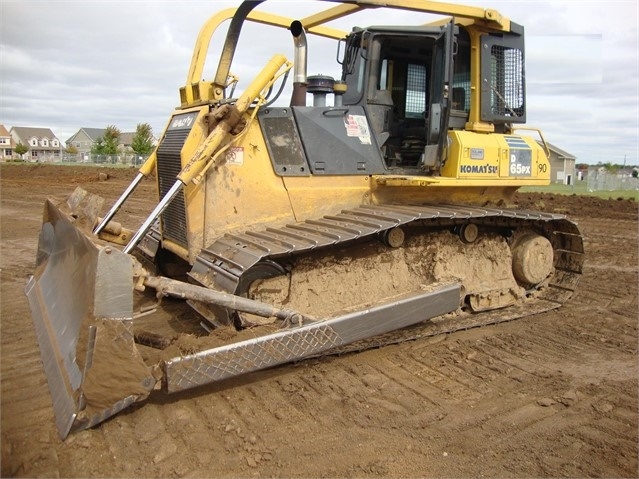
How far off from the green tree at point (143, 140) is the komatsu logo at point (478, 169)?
4502cm

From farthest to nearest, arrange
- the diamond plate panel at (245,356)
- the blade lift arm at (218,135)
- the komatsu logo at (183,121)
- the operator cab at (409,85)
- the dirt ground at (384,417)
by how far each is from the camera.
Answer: the operator cab at (409,85)
the komatsu logo at (183,121)
the blade lift arm at (218,135)
the diamond plate panel at (245,356)
the dirt ground at (384,417)

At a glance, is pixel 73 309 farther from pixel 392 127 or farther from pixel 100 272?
pixel 392 127

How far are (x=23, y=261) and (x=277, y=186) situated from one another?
207 inches

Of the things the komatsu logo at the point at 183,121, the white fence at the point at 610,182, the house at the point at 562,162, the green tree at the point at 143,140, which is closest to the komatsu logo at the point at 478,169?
the komatsu logo at the point at 183,121

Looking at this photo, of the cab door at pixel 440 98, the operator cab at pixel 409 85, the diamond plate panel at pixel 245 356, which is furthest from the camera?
the operator cab at pixel 409 85

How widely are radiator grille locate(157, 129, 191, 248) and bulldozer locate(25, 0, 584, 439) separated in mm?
32

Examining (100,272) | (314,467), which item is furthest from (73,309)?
(314,467)

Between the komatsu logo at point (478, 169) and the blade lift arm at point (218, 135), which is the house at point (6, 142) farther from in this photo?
the komatsu logo at point (478, 169)

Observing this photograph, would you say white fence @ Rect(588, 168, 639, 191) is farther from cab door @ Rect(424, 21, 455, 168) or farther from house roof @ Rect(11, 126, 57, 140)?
house roof @ Rect(11, 126, 57, 140)

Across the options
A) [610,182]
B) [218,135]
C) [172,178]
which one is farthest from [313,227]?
[610,182]

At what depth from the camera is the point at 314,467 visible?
3.00 metres

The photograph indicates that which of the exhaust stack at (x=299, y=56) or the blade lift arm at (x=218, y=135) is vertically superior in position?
the exhaust stack at (x=299, y=56)

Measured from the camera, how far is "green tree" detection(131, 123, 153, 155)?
1905 inches

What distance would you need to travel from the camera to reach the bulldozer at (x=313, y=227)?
3.47m
